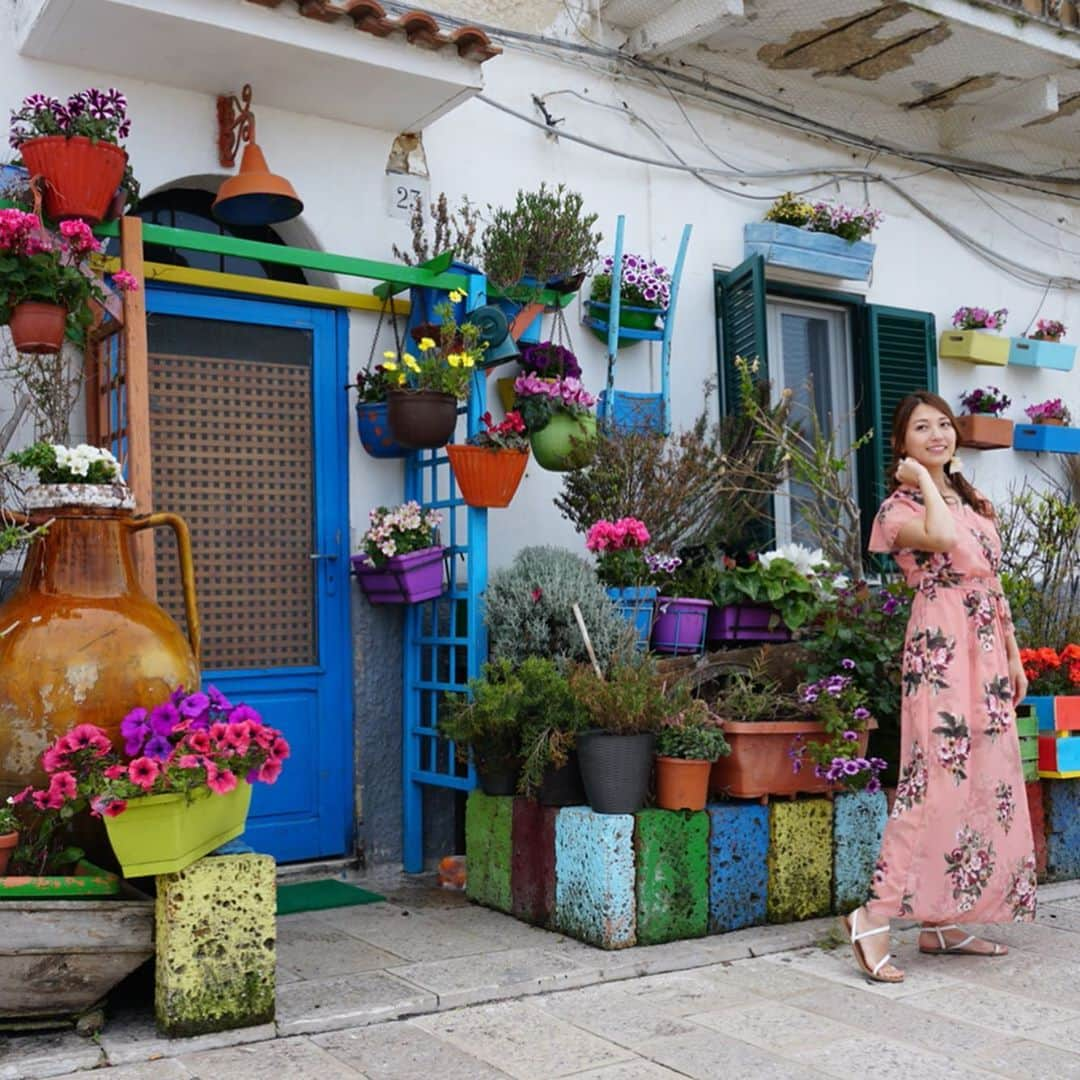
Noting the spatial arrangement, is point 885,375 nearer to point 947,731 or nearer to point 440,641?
point 440,641

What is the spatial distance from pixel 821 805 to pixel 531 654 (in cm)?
134

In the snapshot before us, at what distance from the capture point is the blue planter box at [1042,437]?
8.25 metres

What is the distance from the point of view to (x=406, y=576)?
5594 millimetres

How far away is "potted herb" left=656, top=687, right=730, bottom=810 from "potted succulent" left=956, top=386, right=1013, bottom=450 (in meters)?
3.79

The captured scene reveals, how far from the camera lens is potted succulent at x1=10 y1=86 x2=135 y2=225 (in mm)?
4715

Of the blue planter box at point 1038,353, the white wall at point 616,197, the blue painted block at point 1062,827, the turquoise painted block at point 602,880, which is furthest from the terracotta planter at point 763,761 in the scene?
the blue planter box at point 1038,353

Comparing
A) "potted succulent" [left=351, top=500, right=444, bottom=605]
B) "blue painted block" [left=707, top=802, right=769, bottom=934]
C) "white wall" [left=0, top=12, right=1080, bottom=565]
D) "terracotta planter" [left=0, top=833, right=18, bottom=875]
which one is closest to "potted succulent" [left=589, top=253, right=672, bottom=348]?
"white wall" [left=0, top=12, right=1080, bottom=565]

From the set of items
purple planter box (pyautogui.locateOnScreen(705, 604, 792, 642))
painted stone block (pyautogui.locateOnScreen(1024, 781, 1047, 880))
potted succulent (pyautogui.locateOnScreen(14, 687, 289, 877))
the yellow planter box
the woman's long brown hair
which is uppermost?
the yellow planter box

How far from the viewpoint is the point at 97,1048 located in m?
3.59

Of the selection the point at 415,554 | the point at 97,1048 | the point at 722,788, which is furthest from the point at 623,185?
the point at 97,1048

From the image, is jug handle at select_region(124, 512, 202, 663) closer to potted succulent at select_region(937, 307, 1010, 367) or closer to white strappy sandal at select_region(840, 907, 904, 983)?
white strappy sandal at select_region(840, 907, 904, 983)

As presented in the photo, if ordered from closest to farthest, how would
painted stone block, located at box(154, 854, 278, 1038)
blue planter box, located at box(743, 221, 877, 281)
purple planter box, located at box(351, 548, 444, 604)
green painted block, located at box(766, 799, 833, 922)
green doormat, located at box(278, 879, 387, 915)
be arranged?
painted stone block, located at box(154, 854, 278, 1038)
green painted block, located at box(766, 799, 833, 922)
green doormat, located at box(278, 879, 387, 915)
purple planter box, located at box(351, 548, 444, 604)
blue planter box, located at box(743, 221, 877, 281)

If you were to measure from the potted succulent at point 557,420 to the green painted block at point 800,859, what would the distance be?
1.80m

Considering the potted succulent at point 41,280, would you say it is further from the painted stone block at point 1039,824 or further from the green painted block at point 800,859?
the painted stone block at point 1039,824
